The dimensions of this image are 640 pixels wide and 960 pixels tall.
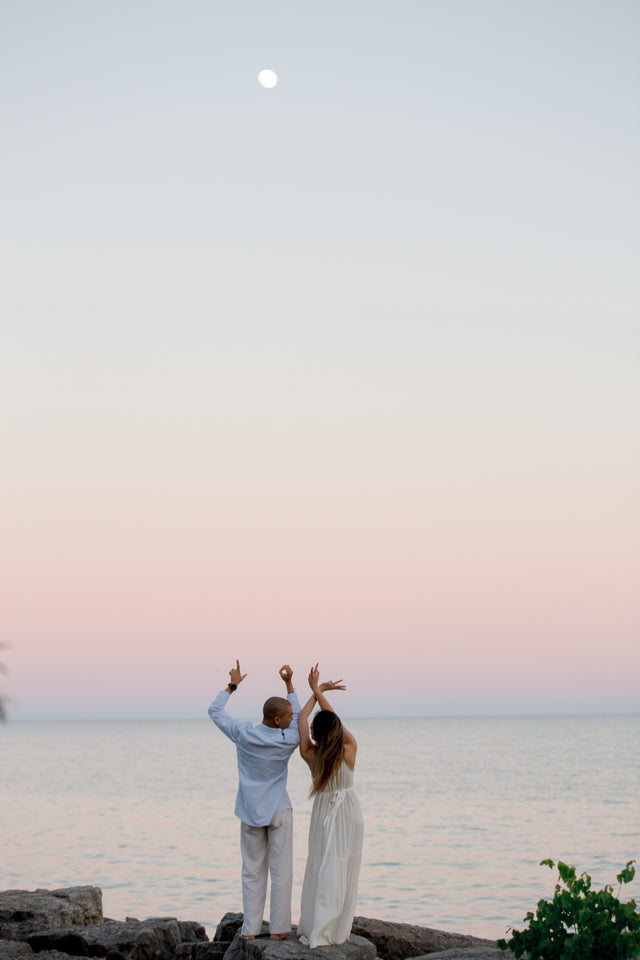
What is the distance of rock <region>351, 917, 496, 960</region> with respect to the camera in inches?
439

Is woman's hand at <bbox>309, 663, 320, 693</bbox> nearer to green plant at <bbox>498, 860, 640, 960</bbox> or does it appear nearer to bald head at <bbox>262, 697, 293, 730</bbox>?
bald head at <bbox>262, 697, 293, 730</bbox>

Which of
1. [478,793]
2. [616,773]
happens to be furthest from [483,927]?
[616,773]

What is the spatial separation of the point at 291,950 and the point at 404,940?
3116mm

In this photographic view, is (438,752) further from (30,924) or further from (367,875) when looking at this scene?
(30,924)

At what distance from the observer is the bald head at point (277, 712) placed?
8984mm

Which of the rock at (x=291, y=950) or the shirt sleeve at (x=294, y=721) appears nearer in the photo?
the rock at (x=291, y=950)

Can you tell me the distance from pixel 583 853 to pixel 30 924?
17783mm

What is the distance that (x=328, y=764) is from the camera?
889 cm

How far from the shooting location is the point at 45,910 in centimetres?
1262

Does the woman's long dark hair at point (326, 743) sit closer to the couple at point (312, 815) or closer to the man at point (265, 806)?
the couple at point (312, 815)

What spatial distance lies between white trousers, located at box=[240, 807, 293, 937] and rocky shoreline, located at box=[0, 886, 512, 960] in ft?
0.60

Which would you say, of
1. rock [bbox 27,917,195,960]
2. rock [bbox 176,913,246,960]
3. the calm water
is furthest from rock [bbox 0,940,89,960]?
the calm water

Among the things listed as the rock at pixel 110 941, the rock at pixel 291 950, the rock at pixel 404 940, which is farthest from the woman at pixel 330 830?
the rock at pixel 110 941

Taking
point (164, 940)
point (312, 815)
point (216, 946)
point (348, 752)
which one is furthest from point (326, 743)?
point (164, 940)
